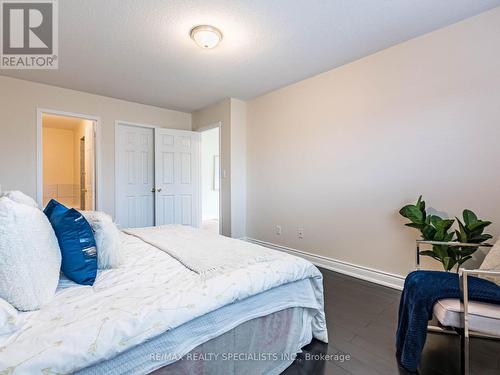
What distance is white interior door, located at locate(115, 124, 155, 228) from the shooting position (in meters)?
4.32

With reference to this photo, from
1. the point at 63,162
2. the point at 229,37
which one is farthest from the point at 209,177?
the point at 229,37

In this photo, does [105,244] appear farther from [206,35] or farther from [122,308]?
[206,35]

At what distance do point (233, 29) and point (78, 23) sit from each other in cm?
137

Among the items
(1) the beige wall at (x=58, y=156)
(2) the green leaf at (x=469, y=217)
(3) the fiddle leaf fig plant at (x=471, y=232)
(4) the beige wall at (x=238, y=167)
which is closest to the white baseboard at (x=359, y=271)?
(3) the fiddle leaf fig plant at (x=471, y=232)

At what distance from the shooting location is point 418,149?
2.49 metres

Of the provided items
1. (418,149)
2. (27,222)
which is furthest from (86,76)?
(418,149)

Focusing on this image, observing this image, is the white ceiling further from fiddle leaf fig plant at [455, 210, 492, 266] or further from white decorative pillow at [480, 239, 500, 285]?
white decorative pillow at [480, 239, 500, 285]

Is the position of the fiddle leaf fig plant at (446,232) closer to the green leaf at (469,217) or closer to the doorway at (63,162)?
the green leaf at (469,217)

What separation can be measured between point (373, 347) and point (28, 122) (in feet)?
15.3

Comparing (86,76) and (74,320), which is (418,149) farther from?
(86,76)

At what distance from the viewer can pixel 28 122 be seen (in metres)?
3.50

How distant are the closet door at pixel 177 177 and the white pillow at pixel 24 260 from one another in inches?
138

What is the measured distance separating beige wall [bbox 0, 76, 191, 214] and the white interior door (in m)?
0.17

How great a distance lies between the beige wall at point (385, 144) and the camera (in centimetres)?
217
